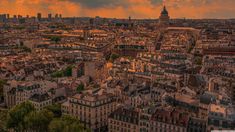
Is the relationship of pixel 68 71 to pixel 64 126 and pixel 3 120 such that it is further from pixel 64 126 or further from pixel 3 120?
pixel 64 126

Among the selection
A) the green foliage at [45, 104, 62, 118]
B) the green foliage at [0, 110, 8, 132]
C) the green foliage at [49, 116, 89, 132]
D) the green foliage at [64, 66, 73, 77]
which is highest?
the green foliage at [64, 66, 73, 77]

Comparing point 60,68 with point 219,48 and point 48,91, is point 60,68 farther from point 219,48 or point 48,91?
point 219,48

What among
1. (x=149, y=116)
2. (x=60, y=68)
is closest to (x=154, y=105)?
(x=149, y=116)

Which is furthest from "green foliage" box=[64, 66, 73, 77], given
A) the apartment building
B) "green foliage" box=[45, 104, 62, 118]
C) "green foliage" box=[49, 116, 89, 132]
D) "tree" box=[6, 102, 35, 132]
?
"green foliage" box=[49, 116, 89, 132]

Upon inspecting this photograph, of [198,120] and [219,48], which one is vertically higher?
[219,48]

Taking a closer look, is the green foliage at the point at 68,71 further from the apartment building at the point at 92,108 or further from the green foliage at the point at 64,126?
the green foliage at the point at 64,126

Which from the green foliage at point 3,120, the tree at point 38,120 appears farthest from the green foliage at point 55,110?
the green foliage at point 3,120

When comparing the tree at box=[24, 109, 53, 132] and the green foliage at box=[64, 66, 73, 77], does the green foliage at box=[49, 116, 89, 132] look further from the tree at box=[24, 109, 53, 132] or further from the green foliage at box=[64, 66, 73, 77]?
the green foliage at box=[64, 66, 73, 77]

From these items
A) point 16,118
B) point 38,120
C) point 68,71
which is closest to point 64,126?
point 38,120

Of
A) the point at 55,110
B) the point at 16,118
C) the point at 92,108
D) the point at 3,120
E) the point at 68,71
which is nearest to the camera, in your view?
the point at 16,118
